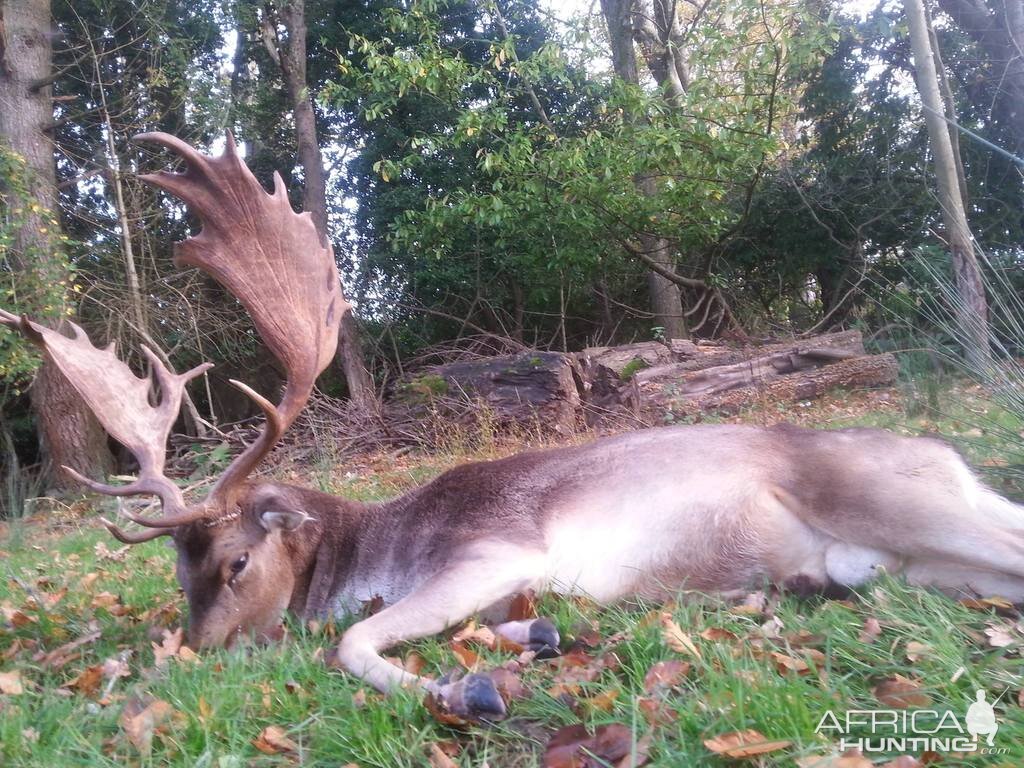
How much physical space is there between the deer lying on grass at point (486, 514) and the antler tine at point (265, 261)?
0.04ft

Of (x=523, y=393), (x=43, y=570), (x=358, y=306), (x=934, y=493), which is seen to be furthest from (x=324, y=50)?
(x=934, y=493)

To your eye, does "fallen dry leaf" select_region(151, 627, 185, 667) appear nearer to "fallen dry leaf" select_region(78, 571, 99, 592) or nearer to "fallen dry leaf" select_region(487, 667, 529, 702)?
"fallen dry leaf" select_region(487, 667, 529, 702)

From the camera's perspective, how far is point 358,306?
1788 centimetres

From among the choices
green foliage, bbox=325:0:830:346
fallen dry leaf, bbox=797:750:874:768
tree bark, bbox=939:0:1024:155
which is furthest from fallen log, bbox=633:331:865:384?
fallen dry leaf, bbox=797:750:874:768

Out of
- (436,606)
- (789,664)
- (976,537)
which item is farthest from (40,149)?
(976,537)

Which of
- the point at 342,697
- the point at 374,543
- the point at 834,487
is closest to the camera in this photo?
the point at 342,697

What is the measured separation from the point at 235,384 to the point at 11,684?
1589mm

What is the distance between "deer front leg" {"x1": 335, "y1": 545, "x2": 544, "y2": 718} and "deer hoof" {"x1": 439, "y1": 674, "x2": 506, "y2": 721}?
10 cm

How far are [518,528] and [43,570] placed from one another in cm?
431

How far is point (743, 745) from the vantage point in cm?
229

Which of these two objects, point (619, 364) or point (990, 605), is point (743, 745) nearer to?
point (990, 605)

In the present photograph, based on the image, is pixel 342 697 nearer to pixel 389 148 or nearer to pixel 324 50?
pixel 389 148

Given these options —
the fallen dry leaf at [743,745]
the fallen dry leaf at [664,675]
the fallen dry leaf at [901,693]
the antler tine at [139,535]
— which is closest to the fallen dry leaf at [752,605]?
the fallen dry leaf at [664,675]

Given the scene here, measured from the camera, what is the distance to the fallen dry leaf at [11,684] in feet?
11.1
